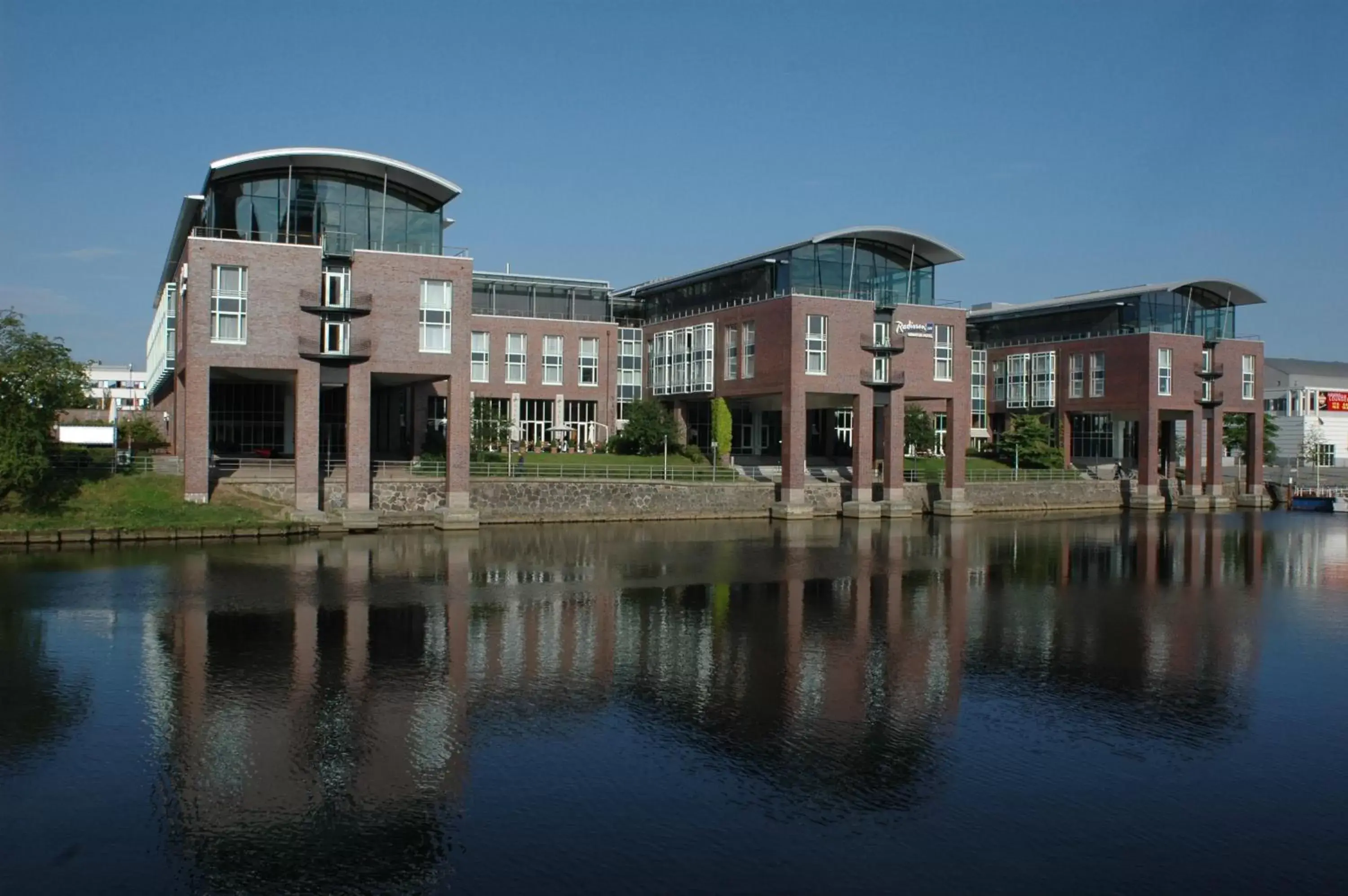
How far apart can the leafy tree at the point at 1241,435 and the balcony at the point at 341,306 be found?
2691 inches

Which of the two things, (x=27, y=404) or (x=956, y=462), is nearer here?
(x=27, y=404)

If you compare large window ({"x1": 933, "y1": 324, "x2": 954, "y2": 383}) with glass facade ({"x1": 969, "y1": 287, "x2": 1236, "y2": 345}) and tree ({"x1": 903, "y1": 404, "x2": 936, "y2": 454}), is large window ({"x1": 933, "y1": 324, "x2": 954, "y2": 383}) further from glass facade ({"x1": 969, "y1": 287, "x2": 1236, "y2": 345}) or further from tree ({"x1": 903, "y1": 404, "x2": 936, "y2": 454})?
glass facade ({"x1": 969, "y1": 287, "x2": 1236, "y2": 345})

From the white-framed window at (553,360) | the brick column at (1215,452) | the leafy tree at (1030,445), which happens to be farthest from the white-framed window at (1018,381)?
the white-framed window at (553,360)

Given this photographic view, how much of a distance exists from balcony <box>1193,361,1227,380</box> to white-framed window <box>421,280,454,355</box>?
49.6 m

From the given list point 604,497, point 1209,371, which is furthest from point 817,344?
point 1209,371

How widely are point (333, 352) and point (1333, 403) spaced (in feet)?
327

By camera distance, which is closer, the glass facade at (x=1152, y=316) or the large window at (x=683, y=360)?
the large window at (x=683, y=360)

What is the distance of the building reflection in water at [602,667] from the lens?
43.1ft

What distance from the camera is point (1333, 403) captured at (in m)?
107

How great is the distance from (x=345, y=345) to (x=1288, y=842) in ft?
128

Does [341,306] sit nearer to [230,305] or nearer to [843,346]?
[230,305]

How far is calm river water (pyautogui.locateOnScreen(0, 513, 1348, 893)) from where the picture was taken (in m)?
11.5

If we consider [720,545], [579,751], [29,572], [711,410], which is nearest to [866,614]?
[579,751]

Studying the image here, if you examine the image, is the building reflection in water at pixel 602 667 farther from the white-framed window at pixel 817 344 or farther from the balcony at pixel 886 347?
the balcony at pixel 886 347
